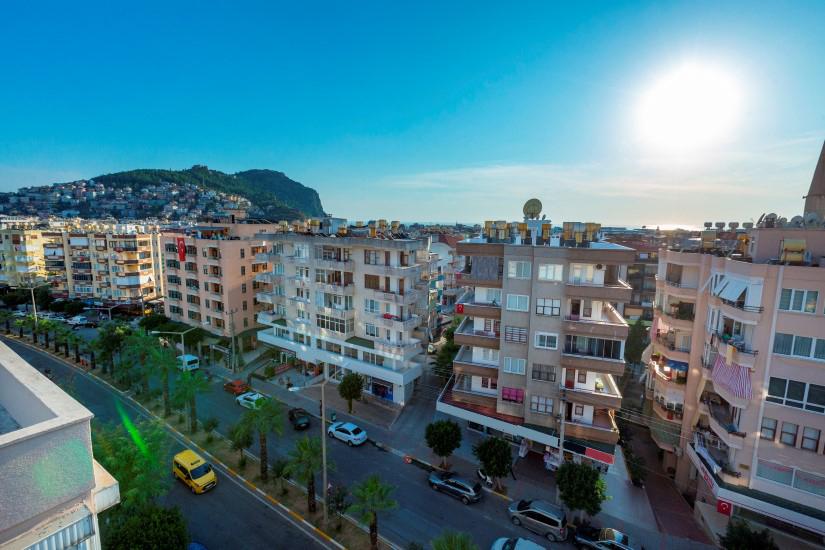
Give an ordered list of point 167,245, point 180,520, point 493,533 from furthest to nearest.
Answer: point 167,245 < point 493,533 < point 180,520

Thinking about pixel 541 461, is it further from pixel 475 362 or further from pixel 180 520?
pixel 180 520

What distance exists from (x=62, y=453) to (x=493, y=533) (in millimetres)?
26610

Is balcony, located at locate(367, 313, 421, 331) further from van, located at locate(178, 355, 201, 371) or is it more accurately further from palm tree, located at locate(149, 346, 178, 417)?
van, located at locate(178, 355, 201, 371)

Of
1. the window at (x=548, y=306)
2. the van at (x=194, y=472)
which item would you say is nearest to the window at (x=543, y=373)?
the window at (x=548, y=306)

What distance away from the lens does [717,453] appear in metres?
26.7

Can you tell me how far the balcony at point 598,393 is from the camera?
29438 mm

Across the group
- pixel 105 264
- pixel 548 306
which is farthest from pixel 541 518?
pixel 105 264

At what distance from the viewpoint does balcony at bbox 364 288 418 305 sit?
40.6 metres

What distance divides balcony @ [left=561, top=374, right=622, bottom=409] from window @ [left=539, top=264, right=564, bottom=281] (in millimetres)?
8511

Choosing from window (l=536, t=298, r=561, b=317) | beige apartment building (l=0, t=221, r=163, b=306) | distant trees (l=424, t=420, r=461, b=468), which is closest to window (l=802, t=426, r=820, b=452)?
window (l=536, t=298, r=561, b=317)

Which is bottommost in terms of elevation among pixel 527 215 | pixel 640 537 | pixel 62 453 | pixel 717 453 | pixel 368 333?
pixel 640 537

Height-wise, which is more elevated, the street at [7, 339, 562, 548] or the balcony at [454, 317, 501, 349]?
the balcony at [454, 317, 501, 349]

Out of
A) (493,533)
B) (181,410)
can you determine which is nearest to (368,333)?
(181,410)

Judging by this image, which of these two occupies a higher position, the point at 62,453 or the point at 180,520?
the point at 62,453
